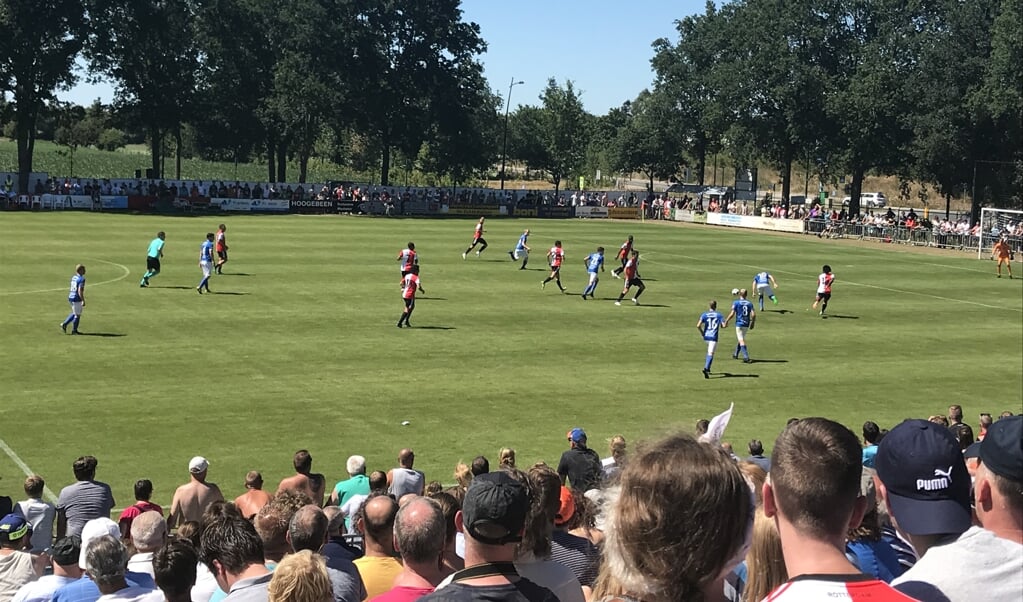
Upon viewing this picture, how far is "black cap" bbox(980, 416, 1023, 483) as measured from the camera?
→ 409cm

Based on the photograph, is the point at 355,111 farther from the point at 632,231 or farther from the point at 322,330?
the point at 322,330

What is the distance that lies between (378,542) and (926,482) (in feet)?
13.0

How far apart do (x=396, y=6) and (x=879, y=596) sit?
320 feet

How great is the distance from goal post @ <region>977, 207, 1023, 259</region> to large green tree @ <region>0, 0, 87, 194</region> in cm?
6076

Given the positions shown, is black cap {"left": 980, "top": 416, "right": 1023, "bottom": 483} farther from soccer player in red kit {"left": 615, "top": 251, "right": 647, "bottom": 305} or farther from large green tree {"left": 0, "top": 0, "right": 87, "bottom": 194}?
large green tree {"left": 0, "top": 0, "right": 87, "bottom": 194}

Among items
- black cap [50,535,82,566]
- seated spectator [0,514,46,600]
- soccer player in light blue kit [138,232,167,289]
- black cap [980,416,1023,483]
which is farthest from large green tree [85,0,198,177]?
black cap [980,416,1023,483]

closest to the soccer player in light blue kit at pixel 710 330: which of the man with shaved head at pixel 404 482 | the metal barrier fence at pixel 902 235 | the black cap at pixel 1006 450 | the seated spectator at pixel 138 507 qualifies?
the man with shaved head at pixel 404 482

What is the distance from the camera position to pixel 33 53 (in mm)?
76375

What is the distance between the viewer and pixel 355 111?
93875mm

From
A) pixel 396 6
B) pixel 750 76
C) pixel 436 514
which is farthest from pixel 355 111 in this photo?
pixel 436 514

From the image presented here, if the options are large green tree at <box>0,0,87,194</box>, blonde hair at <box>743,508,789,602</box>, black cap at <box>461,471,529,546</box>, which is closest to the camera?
black cap at <box>461,471,529,546</box>

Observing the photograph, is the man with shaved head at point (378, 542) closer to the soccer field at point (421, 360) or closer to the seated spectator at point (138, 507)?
the soccer field at point (421, 360)

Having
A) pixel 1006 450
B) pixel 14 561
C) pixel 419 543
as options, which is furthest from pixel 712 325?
pixel 1006 450

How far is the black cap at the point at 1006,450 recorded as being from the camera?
4086 millimetres
